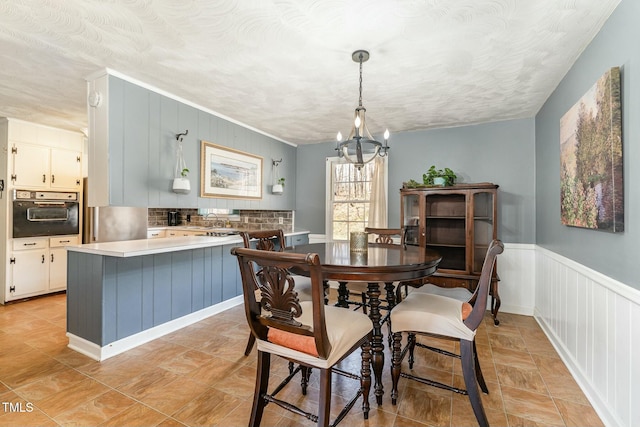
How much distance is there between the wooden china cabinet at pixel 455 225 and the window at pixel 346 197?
2.75ft

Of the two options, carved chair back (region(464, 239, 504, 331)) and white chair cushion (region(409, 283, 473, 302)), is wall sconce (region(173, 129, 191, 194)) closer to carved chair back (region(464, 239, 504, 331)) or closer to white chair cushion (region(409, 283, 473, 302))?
carved chair back (region(464, 239, 504, 331))

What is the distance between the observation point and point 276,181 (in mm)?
4594

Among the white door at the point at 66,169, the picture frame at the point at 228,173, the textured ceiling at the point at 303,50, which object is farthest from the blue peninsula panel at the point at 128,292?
the white door at the point at 66,169

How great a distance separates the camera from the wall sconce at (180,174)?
2.95 m

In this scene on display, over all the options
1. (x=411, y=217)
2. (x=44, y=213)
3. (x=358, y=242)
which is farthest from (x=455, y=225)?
(x=44, y=213)

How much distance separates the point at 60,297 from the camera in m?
4.05

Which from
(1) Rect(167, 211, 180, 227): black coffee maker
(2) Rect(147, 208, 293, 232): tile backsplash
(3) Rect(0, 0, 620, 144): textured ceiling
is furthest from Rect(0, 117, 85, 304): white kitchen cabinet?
(1) Rect(167, 211, 180, 227): black coffee maker

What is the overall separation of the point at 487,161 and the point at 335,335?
10.7ft

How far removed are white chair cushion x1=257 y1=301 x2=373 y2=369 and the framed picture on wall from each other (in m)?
1.42

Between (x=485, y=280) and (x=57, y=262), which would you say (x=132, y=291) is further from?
(x=485, y=280)

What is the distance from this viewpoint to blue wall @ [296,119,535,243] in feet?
11.6

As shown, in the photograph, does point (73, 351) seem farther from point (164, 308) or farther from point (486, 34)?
point (486, 34)

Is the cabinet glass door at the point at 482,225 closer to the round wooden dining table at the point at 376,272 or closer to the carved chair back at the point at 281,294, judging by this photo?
the round wooden dining table at the point at 376,272

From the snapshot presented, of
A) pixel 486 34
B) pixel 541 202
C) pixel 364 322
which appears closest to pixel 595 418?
pixel 364 322
